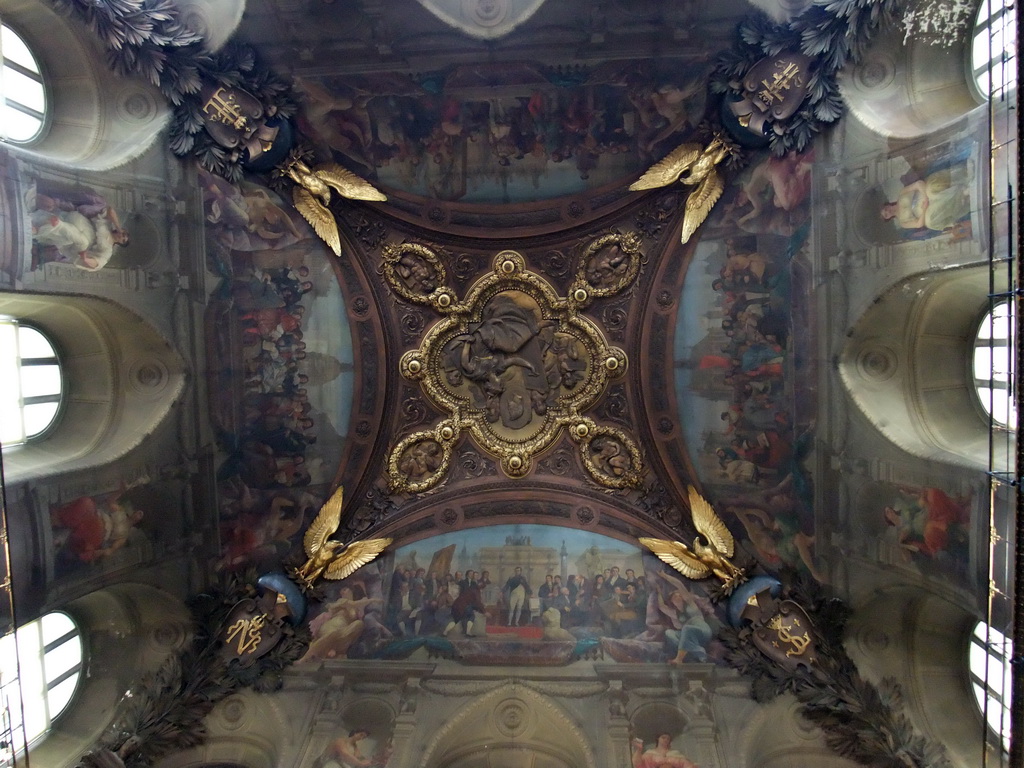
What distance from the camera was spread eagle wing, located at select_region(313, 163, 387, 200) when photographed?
42.9ft

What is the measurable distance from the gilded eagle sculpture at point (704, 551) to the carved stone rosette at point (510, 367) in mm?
1256

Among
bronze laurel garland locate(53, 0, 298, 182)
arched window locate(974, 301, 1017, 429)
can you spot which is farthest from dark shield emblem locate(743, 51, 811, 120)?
bronze laurel garland locate(53, 0, 298, 182)

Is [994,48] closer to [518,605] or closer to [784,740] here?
[784,740]

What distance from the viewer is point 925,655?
457 inches

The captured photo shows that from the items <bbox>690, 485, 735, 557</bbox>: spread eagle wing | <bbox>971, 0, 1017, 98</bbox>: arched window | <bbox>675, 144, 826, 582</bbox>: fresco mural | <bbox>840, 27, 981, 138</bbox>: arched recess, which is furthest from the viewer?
<bbox>690, 485, 735, 557</bbox>: spread eagle wing

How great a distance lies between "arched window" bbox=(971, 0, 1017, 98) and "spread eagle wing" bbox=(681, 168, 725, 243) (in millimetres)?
4082

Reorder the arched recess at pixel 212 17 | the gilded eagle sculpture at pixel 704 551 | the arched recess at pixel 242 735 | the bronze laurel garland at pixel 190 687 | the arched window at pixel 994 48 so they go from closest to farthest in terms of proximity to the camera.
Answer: the arched window at pixel 994 48 → the bronze laurel garland at pixel 190 687 → the arched recess at pixel 242 735 → the arched recess at pixel 212 17 → the gilded eagle sculpture at pixel 704 551

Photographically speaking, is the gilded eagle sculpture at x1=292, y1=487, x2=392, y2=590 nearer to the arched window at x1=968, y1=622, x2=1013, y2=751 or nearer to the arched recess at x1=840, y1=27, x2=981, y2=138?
the arched window at x1=968, y1=622, x2=1013, y2=751

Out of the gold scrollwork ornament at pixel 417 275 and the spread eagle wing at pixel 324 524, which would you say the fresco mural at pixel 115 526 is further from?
→ the gold scrollwork ornament at pixel 417 275

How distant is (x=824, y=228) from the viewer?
39.0ft

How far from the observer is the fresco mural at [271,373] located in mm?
13023

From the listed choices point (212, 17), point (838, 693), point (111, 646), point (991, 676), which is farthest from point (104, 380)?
point (991, 676)

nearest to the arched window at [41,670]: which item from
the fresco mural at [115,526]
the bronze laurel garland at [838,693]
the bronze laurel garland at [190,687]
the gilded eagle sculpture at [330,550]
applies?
the bronze laurel garland at [190,687]

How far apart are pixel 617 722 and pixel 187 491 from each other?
Answer: 8698 mm
